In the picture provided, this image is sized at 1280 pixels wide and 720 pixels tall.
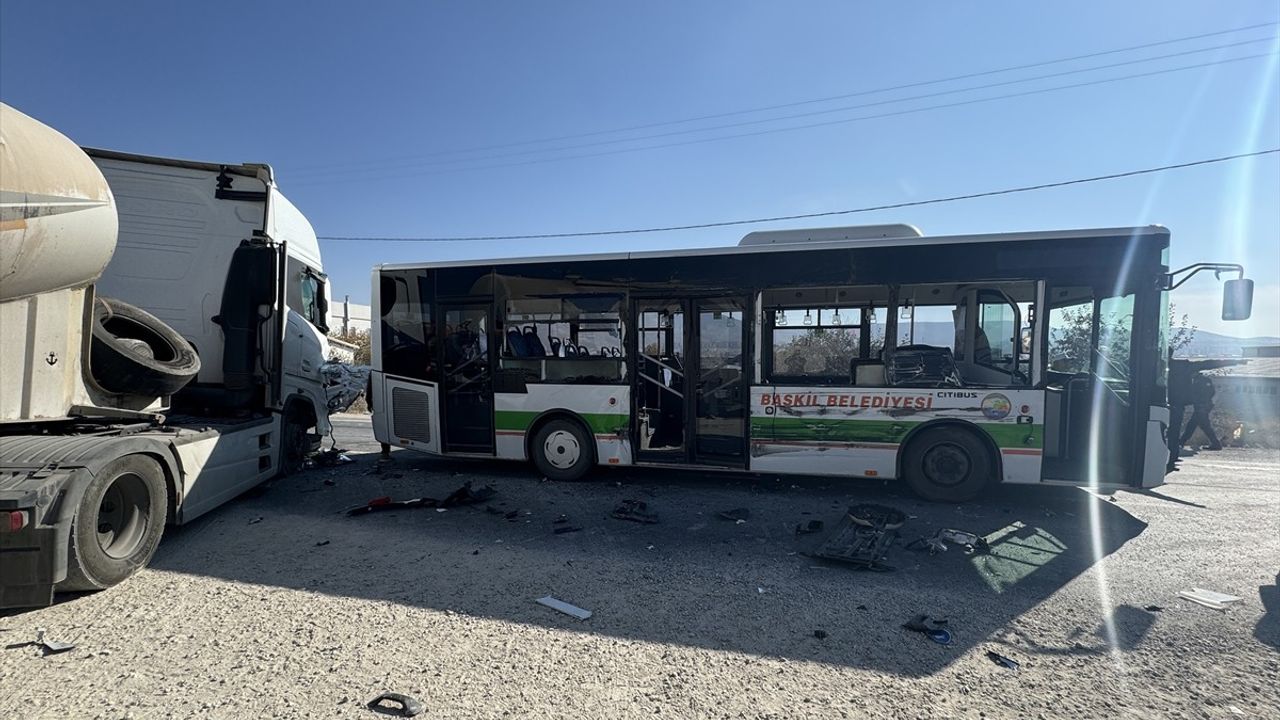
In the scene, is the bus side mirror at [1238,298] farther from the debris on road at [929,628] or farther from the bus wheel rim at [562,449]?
the bus wheel rim at [562,449]

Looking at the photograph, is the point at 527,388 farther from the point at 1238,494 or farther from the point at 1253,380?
the point at 1253,380

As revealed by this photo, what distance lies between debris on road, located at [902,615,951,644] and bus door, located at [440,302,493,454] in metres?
5.71

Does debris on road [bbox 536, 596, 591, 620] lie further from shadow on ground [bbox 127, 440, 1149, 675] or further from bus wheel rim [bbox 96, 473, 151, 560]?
bus wheel rim [bbox 96, 473, 151, 560]

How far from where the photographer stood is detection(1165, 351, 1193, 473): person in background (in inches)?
238

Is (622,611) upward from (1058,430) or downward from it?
downward

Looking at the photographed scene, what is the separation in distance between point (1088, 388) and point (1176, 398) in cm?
76

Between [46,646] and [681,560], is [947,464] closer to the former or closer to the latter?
[681,560]

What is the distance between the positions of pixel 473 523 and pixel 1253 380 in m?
18.8

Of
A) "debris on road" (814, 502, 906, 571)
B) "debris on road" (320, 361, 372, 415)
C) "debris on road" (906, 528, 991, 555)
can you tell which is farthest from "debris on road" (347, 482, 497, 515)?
"debris on road" (906, 528, 991, 555)

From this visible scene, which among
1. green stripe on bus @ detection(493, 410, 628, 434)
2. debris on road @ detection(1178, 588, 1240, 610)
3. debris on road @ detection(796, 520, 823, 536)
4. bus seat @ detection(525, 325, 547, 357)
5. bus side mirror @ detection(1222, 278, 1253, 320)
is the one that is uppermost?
bus side mirror @ detection(1222, 278, 1253, 320)

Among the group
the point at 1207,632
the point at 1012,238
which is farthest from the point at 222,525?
the point at 1012,238

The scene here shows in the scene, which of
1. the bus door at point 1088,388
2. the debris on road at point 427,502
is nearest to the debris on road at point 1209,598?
the bus door at point 1088,388

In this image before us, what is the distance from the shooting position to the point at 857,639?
3.53 metres

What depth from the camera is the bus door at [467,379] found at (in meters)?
7.87
